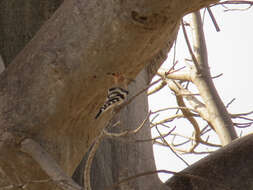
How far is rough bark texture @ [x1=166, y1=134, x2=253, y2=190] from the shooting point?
1.89m

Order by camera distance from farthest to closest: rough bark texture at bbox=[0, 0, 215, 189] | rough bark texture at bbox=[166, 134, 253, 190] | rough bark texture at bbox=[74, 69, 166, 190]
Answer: rough bark texture at bbox=[74, 69, 166, 190], rough bark texture at bbox=[166, 134, 253, 190], rough bark texture at bbox=[0, 0, 215, 189]

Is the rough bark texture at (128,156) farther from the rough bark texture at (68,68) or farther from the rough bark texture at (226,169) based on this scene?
the rough bark texture at (68,68)

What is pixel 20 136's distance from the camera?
1502mm

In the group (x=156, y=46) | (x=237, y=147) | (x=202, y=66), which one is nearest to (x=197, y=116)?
(x=202, y=66)

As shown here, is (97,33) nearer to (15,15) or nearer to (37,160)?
(37,160)

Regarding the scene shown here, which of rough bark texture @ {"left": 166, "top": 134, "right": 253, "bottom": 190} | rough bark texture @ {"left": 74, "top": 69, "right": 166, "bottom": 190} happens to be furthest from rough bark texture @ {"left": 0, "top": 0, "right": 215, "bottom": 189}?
rough bark texture @ {"left": 166, "top": 134, "right": 253, "bottom": 190}

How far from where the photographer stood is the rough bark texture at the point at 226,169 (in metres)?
1.89

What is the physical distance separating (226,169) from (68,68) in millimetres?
837

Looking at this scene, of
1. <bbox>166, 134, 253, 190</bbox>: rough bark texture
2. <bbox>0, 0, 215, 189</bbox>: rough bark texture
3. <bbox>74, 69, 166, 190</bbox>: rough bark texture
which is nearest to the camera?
<bbox>0, 0, 215, 189</bbox>: rough bark texture

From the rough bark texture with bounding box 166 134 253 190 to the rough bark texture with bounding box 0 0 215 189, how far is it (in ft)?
1.90

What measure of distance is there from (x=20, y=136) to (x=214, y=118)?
1489 mm

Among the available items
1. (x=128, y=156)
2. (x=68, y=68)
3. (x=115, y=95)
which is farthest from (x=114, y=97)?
(x=128, y=156)

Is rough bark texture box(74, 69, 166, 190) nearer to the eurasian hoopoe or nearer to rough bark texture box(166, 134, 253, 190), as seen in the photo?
rough bark texture box(166, 134, 253, 190)

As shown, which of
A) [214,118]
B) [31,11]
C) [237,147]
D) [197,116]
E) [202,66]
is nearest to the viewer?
[237,147]
